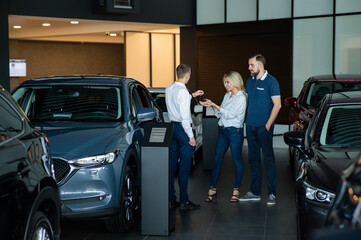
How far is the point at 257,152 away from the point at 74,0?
11.5 m

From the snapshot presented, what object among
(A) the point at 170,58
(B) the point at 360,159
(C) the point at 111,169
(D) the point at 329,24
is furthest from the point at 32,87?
(A) the point at 170,58

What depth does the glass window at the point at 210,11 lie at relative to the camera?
20156 millimetres

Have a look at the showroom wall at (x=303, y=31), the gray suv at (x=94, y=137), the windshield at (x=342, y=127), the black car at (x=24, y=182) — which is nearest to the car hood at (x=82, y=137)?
the gray suv at (x=94, y=137)

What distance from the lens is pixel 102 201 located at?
581 cm

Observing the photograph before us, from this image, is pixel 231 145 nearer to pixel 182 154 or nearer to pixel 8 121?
pixel 182 154

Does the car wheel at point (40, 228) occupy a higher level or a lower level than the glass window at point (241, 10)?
lower

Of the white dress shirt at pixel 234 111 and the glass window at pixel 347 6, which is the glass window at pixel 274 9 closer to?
the glass window at pixel 347 6

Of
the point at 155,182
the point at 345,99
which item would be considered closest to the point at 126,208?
the point at 155,182

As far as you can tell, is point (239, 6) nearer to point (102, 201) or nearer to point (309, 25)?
point (309, 25)

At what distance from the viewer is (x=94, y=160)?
5812 mm

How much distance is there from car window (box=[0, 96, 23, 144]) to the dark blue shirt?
421 cm

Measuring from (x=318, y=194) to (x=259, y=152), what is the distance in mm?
3534

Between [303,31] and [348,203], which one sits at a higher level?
[303,31]

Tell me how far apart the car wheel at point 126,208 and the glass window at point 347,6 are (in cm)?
1296
